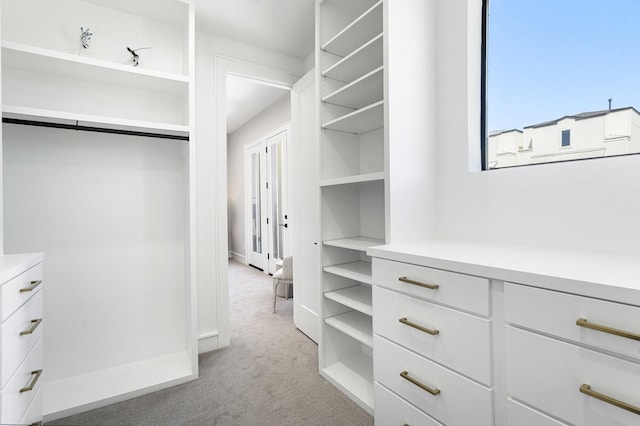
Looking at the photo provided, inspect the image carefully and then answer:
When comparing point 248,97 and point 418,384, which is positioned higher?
point 248,97

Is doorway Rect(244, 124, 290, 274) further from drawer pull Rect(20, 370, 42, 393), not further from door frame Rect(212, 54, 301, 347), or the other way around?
drawer pull Rect(20, 370, 42, 393)

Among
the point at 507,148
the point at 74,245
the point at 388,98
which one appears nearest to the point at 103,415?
the point at 74,245

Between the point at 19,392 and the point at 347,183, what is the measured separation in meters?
1.77

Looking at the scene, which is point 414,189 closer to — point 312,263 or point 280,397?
point 312,263

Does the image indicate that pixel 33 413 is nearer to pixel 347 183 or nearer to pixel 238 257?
pixel 347 183

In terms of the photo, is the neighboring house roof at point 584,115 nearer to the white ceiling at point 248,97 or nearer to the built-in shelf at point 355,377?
the built-in shelf at point 355,377

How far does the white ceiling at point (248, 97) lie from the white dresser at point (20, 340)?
316 cm

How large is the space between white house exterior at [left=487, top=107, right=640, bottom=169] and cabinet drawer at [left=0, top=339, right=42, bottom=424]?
2365mm

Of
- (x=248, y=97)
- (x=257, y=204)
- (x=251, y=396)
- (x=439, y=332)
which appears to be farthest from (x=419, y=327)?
(x=257, y=204)

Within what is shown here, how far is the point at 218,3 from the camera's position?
85.6 inches

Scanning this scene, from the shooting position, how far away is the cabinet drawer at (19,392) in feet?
3.26

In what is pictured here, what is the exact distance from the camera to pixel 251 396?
188cm

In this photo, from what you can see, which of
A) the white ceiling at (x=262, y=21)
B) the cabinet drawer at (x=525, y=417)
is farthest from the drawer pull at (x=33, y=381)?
the white ceiling at (x=262, y=21)

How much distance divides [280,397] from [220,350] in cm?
89
